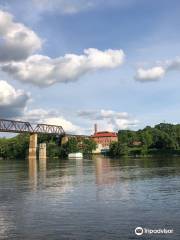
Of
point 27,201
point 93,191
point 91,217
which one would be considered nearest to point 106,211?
point 91,217

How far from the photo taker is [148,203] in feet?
124

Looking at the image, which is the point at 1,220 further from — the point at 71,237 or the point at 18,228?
the point at 71,237

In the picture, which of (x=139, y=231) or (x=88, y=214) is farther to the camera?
(x=88, y=214)

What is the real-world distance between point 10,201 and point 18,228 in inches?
522
